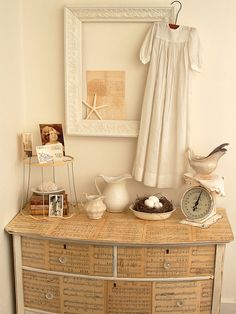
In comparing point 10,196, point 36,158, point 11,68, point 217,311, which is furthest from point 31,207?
point 217,311

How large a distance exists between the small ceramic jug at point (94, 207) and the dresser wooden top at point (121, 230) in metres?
0.03

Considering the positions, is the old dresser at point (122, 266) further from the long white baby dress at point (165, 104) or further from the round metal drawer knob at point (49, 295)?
the long white baby dress at point (165, 104)

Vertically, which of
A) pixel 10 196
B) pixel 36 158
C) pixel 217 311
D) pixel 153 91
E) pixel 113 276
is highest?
pixel 153 91

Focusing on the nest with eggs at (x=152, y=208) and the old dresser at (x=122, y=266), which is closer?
the old dresser at (x=122, y=266)

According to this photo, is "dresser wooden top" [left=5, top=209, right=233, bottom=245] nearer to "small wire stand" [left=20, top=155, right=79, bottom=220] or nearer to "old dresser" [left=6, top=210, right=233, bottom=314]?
"old dresser" [left=6, top=210, right=233, bottom=314]

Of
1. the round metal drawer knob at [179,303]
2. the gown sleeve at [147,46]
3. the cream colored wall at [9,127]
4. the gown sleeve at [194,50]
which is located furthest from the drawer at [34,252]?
the gown sleeve at [194,50]

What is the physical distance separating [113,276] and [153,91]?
39.3 inches

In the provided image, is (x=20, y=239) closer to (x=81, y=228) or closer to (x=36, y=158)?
(x=81, y=228)

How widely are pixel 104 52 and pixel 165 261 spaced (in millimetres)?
1177

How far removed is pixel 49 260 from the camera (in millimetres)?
1993

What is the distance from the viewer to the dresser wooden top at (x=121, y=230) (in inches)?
74.5

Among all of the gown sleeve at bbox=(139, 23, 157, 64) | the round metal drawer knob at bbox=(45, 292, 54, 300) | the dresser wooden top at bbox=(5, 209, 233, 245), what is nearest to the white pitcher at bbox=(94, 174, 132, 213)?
the dresser wooden top at bbox=(5, 209, 233, 245)

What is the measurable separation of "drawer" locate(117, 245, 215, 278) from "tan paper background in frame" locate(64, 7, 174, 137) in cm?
68

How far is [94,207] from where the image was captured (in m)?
2.10
